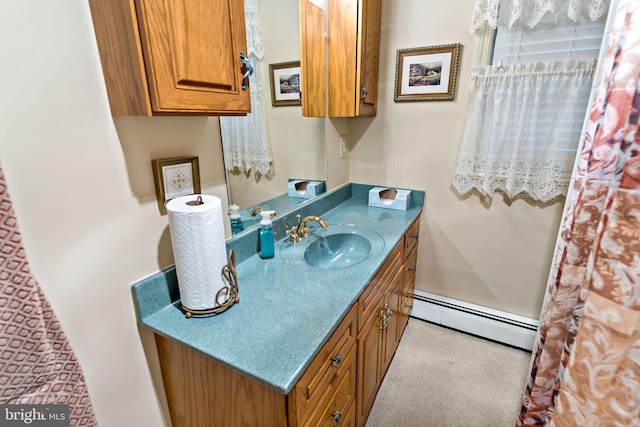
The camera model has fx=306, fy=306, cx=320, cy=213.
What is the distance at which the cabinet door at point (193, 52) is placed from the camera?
0.66 m

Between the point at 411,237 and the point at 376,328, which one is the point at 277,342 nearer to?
the point at 376,328

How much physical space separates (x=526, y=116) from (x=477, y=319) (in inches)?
52.0

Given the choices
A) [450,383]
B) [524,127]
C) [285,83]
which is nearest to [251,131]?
[285,83]

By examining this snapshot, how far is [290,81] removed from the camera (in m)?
1.52

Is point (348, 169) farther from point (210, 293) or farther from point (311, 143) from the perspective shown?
point (210, 293)

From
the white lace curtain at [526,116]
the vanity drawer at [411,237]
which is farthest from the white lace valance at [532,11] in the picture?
the vanity drawer at [411,237]

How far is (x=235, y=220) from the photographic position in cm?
129

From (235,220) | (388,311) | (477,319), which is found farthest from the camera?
(477,319)

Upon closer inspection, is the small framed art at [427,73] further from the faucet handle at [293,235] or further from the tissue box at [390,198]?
the faucet handle at [293,235]

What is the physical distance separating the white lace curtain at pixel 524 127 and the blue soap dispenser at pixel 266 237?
4.08 ft

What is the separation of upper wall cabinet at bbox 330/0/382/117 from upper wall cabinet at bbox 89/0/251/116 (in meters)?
0.96

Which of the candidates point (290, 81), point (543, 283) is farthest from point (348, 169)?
point (543, 283)

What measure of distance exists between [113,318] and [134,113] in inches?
22.4

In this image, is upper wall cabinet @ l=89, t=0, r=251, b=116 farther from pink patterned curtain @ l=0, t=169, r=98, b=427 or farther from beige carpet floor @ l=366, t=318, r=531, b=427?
beige carpet floor @ l=366, t=318, r=531, b=427
